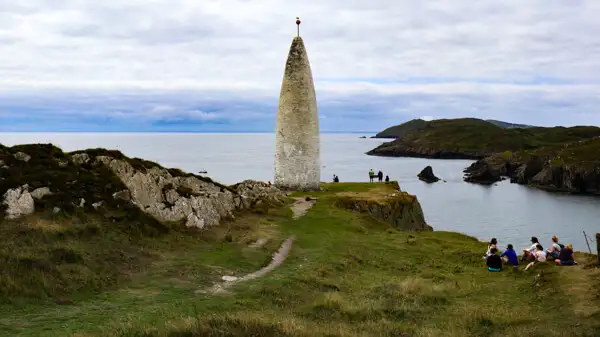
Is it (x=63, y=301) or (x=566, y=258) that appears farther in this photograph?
(x=566, y=258)

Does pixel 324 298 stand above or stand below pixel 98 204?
below

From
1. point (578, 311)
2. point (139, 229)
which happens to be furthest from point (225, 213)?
point (578, 311)

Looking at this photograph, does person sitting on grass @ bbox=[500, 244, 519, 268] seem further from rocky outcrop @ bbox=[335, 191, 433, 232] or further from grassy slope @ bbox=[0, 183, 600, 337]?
rocky outcrop @ bbox=[335, 191, 433, 232]

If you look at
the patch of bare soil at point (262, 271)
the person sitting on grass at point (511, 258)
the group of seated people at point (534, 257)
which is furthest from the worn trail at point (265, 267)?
the person sitting on grass at point (511, 258)

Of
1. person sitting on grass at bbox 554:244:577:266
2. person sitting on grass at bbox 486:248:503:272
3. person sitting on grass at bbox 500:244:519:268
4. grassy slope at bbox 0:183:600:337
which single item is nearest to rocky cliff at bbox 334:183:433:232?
grassy slope at bbox 0:183:600:337

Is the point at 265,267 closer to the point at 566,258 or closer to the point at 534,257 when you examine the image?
the point at 534,257

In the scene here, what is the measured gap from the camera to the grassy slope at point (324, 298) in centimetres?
1226

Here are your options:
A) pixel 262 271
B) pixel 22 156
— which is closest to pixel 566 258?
pixel 262 271

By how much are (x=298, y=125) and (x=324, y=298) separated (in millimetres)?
31896

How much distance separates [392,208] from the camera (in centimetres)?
4162

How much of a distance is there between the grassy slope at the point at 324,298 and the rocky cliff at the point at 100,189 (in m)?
1.76

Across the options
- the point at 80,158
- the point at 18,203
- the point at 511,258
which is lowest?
the point at 511,258

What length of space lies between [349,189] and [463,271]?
1060 inches

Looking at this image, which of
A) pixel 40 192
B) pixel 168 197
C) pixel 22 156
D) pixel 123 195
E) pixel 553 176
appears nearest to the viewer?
pixel 40 192
